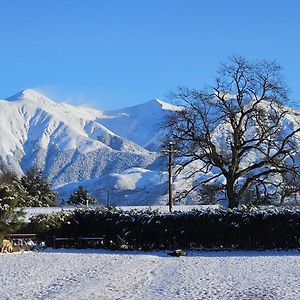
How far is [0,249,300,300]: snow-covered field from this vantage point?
1462 cm

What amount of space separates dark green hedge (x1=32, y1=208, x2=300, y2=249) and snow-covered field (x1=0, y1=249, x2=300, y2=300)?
173 inches

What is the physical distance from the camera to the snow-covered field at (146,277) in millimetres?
14617

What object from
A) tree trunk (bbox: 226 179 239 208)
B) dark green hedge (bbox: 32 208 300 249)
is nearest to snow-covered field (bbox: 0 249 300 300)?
dark green hedge (bbox: 32 208 300 249)

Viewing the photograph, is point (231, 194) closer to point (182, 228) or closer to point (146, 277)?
point (182, 228)

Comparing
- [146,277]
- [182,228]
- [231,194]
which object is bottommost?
[146,277]

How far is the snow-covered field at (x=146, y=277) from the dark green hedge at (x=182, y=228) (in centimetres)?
439

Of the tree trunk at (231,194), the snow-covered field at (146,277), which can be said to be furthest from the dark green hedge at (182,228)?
the tree trunk at (231,194)

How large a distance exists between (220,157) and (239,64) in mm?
6950

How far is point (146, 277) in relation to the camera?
60.1 ft

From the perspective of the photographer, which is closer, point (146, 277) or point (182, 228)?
point (146, 277)

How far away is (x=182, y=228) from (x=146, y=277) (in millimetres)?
13363

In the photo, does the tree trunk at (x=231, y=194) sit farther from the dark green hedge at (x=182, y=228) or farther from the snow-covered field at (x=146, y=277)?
the snow-covered field at (x=146, y=277)

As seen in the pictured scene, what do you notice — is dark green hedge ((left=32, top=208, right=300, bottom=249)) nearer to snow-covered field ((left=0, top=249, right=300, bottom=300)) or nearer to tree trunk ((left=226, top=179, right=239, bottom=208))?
snow-covered field ((left=0, top=249, right=300, bottom=300))

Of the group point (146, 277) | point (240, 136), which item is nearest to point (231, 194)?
point (240, 136)
